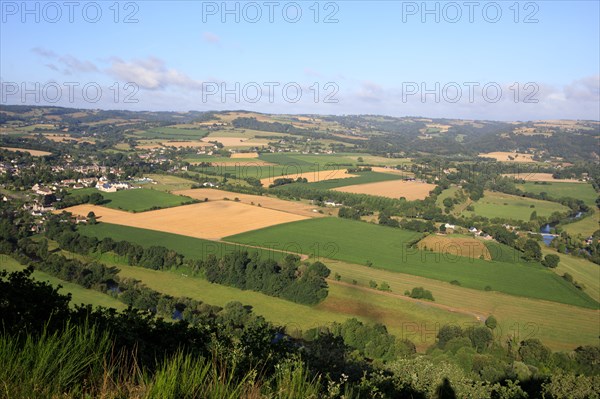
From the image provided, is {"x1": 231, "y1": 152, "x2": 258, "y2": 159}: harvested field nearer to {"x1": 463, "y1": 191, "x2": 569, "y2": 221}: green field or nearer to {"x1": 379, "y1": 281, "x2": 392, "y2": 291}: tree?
{"x1": 463, "y1": 191, "x2": 569, "y2": 221}: green field

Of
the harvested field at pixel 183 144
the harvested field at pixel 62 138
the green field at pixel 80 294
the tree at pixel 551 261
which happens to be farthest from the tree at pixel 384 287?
the harvested field at pixel 62 138

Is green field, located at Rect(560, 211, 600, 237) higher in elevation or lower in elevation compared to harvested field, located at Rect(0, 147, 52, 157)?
lower

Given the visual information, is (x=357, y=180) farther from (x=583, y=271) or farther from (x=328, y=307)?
(x=328, y=307)

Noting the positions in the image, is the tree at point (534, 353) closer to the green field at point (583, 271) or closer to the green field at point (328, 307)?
the green field at point (328, 307)

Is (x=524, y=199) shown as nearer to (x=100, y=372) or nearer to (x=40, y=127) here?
(x=100, y=372)

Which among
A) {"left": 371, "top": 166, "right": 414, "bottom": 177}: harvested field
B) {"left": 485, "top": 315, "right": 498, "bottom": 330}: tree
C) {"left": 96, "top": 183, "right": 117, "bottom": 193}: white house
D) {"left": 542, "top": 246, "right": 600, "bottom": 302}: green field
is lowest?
{"left": 485, "top": 315, "right": 498, "bottom": 330}: tree

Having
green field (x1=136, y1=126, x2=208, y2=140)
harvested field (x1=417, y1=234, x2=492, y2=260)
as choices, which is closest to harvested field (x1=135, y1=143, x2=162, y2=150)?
green field (x1=136, y1=126, x2=208, y2=140)
